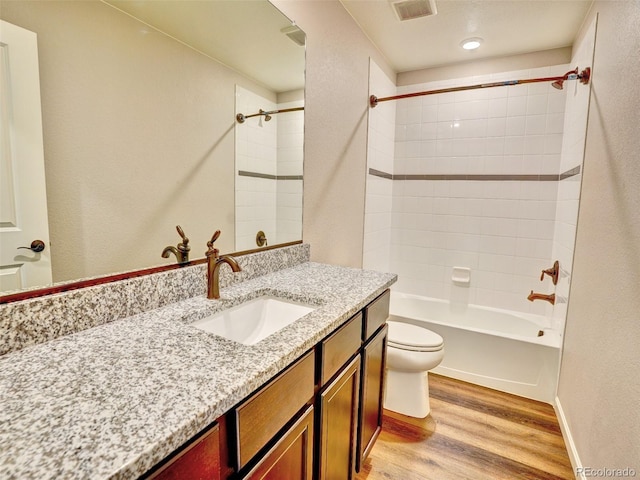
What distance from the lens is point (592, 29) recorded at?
6.07 feet

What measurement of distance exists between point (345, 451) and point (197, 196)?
3.62ft

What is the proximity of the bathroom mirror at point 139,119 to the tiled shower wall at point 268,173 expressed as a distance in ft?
0.12

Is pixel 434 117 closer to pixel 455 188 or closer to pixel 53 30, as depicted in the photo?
pixel 455 188

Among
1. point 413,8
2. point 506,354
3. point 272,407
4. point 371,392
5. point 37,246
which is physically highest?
point 413,8

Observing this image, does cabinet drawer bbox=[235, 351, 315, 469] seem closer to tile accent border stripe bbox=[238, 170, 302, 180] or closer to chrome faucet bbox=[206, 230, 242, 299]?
chrome faucet bbox=[206, 230, 242, 299]

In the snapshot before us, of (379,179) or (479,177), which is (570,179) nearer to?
(479,177)

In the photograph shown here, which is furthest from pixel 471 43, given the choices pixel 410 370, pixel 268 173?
pixel 410 370

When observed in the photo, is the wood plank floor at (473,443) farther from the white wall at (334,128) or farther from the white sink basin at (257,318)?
the white wall at (334,128)

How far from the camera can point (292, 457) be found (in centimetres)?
91

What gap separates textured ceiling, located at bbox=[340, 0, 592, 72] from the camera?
6.45ft

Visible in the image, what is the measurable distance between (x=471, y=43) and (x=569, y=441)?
8.39ft

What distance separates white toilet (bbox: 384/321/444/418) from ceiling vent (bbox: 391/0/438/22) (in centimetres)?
195

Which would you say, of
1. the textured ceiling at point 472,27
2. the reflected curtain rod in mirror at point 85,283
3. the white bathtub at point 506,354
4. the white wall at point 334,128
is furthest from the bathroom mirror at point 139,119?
A: the white bathtub at point 506,354

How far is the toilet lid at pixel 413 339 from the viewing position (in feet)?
6.40
